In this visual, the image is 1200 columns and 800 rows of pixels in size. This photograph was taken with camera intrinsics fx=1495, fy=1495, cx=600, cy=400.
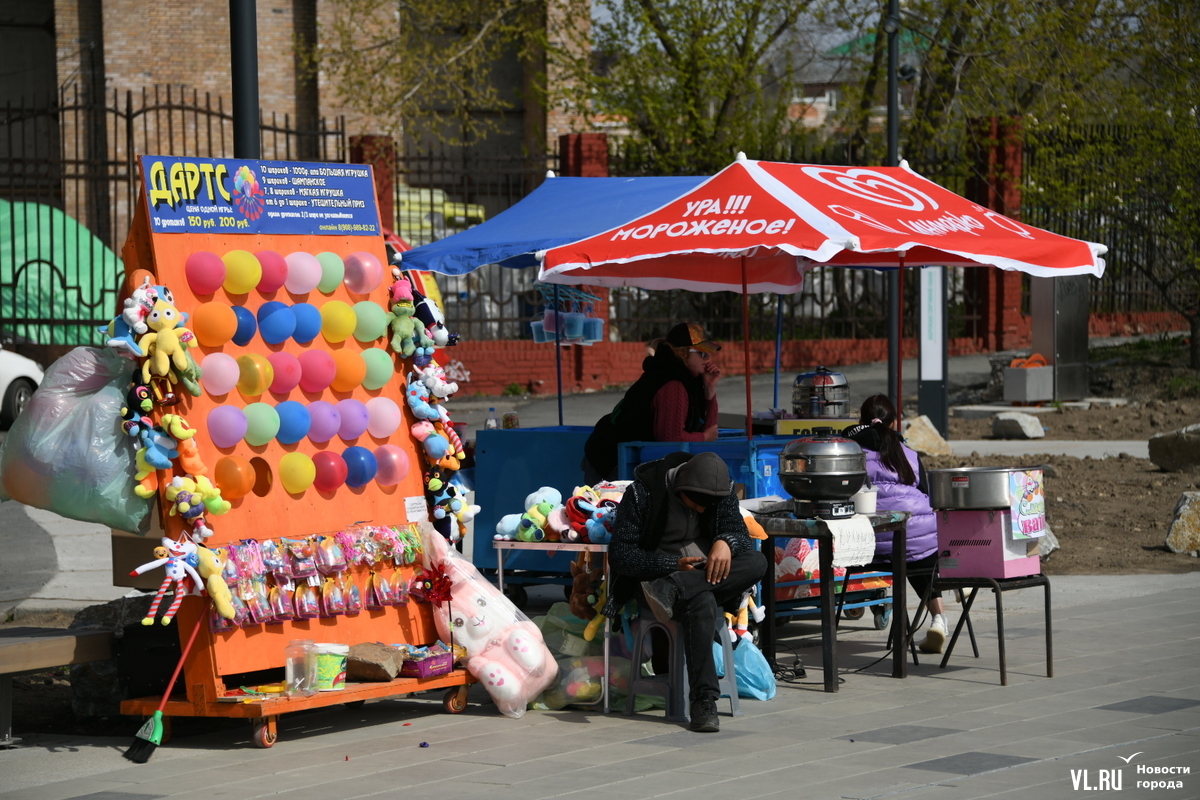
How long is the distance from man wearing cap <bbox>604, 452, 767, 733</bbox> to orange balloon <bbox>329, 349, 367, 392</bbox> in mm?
1453

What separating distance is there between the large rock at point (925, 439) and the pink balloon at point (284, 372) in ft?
35.1

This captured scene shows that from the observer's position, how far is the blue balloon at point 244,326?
22.8 ft

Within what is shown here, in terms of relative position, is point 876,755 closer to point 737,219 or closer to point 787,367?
point 737,219

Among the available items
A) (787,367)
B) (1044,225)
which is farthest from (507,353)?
(1044,225)

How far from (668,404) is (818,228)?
4.68 feet

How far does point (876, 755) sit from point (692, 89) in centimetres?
2058

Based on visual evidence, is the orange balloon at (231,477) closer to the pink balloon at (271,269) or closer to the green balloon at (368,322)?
the pink balloon at (271,269)

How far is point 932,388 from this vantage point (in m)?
18.9

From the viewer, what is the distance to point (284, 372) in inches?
279

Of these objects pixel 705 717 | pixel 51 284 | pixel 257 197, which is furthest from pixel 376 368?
pixel 51 284

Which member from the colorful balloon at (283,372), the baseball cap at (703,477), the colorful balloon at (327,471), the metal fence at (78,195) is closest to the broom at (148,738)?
the colorful balloon at (327,471)

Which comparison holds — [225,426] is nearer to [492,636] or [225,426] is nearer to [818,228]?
[492,636]

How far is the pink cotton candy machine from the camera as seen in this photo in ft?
26.1

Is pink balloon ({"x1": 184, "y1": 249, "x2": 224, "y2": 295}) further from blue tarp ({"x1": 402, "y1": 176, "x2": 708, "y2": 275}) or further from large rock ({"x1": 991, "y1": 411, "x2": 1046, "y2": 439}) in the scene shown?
large rock ({"x1": 991, "y1": 411, "x2": 1046, "y2": 439})
